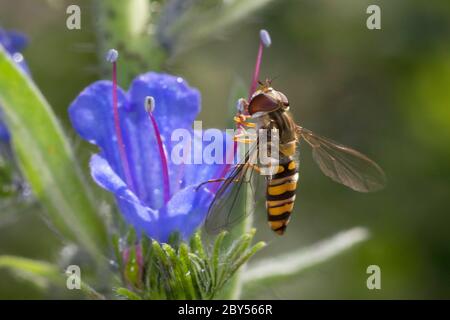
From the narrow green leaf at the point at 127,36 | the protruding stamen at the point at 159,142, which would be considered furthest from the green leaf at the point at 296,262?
the narrow green leaf at the point at 127,36

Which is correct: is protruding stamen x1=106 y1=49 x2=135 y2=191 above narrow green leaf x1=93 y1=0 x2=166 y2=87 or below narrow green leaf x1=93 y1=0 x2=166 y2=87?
below

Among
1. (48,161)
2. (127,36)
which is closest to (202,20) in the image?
(127,36)

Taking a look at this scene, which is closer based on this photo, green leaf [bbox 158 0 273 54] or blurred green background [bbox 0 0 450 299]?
green leaf [bbox 158 0 273 54]

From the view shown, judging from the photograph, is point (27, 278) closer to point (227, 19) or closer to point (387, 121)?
point (227, 19)

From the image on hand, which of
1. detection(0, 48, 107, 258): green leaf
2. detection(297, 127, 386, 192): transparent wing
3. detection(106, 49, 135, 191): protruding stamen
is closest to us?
detection(0, 48, 107, 258): green leaf

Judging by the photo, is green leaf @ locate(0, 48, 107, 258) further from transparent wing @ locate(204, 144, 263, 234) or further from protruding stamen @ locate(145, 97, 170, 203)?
transparent wing @ locate(204, 144, 263, 234)

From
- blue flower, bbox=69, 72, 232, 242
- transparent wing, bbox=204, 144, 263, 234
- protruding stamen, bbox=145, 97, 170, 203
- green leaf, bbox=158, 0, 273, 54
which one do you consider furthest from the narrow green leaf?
transparent wing, bbox=204, 144, 263, 234
